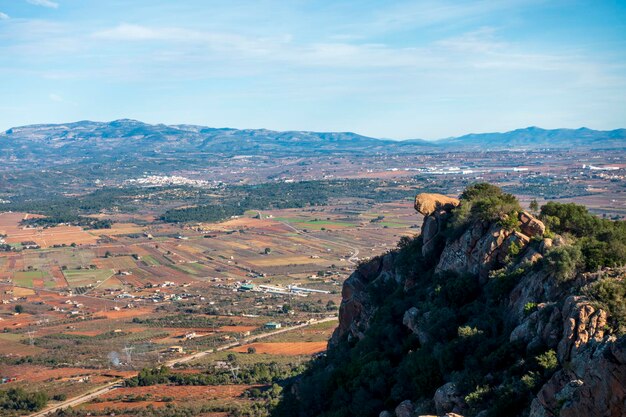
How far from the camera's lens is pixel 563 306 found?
17.6 meters

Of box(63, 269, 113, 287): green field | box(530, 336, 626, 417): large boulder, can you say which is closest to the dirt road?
box(530, 336, 626, 417): large boulder

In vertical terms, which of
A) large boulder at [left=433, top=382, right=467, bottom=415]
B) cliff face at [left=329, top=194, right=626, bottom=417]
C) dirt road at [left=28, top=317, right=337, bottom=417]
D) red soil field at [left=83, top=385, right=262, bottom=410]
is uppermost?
cliff face at [left=329, top=194, right=626, bottom=417]

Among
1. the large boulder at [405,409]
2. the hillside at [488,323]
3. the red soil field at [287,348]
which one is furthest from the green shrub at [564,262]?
the red soil field at [287,348]

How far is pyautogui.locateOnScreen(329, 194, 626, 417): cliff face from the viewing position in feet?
42.0

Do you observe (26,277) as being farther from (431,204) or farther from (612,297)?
(612,297)

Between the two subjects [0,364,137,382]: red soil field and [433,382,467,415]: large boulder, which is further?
[0,364,137,382]: red soil field

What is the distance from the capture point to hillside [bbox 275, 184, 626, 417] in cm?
1583

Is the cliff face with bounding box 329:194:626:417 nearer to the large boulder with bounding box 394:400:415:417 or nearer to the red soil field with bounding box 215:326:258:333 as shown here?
the large boulder with bounding box 394:400:415:417

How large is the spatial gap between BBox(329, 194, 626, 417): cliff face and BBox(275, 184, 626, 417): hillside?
0.13ft

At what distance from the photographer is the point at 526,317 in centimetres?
1989

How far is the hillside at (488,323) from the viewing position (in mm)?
15828

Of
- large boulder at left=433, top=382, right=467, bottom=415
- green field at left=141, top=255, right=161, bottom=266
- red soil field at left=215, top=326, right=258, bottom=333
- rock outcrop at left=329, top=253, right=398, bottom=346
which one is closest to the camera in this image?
large boulder at left=433, top=382, right=467, bottom=415

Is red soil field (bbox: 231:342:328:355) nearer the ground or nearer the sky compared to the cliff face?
nearer the ground

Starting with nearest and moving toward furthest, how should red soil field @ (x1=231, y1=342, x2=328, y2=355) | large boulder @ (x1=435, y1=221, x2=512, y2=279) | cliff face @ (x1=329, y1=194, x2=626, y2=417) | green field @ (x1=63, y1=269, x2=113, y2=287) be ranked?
cliff face @ (x1=329, y1=194, x2=626, y2=417)
large boulder @ (x1=435, y1=221, x2=512, y2=279)
red soil field @ (x1=231, y1=342, x2=328, y2=355)
green field @ (x1=63, y1=269, x2=113, y2=287)
